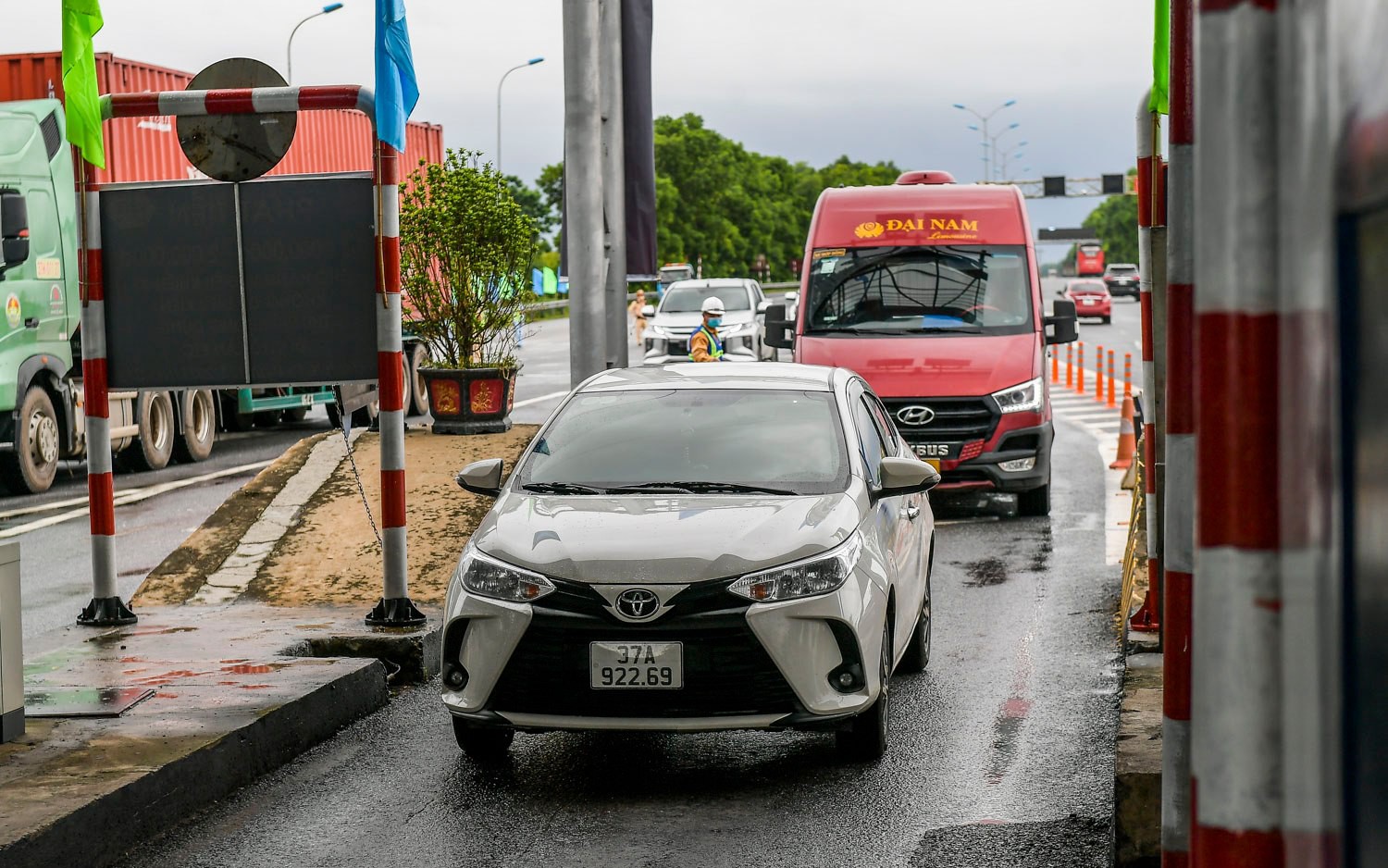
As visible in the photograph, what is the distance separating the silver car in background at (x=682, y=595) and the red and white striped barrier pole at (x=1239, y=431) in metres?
4.40

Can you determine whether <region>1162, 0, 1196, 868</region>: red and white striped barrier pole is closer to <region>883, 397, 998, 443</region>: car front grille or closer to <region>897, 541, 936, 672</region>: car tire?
<region>897, 541, 936, 672</region>: car tire

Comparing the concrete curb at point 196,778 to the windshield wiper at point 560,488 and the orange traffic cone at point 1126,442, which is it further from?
the orange traffic cone at point 1126,442

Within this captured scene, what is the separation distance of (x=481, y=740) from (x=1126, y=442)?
12514 millimetres

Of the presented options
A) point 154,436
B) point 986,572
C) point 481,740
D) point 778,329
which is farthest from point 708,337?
point 481,740

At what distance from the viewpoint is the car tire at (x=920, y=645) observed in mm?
8180

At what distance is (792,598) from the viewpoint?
6.15 m

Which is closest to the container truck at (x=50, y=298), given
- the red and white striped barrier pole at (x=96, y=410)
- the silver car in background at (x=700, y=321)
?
the red and white striped barrier pole at (x=96, y=410)

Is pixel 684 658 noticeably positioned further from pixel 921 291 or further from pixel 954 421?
pixel 921 291

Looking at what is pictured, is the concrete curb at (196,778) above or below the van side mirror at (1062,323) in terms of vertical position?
below

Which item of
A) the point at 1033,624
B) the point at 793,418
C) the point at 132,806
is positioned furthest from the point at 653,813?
the point at 1033,624

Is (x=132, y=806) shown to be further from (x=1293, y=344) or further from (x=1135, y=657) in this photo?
(x=1293, y=344)

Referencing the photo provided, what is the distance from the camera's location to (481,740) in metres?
6.62

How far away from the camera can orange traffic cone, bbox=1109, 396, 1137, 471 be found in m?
17.6

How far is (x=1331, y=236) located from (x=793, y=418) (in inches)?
238
